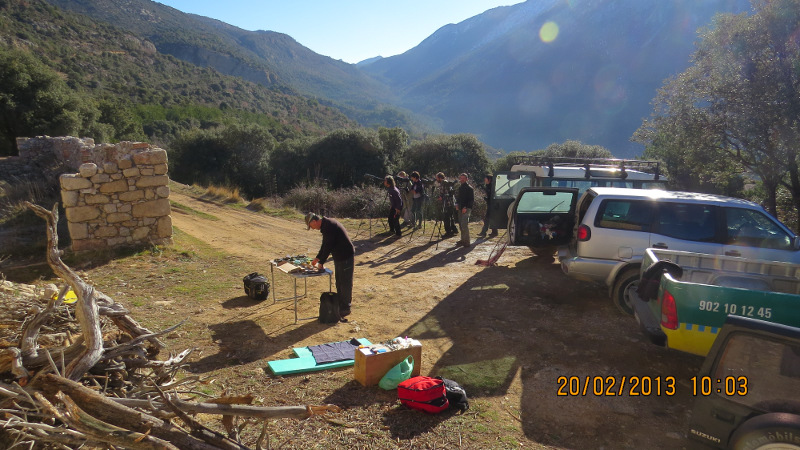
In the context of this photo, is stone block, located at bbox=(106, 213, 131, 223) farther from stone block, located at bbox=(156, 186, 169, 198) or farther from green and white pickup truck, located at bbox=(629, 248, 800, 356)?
green and white pickup truck, located at bbox=(629, 248, 800, 356)

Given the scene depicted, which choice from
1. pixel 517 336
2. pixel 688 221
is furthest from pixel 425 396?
pixel 688 221

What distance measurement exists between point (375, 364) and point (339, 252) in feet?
7.61

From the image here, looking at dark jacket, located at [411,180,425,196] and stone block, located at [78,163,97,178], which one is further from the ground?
stone block, located at [78,163,97,178]

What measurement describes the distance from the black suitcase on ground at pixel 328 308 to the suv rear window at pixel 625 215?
416cm

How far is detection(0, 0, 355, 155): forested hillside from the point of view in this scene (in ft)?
74.9

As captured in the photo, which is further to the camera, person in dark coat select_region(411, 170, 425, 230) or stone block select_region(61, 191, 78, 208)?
person in dark coat select_region(411, 170, 425, 230)

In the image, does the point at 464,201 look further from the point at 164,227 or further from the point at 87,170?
the point at 87,170

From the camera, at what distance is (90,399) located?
122 inches

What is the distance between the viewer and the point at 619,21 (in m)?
93.9

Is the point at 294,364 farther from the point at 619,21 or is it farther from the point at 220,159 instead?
the point at 619,21

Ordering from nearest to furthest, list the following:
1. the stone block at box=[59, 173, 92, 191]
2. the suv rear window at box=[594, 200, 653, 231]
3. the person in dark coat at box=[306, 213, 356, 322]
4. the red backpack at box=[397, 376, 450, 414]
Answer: the red backpack at box=[397, 376, 450, 414]
the person in dark coat at box=[306, 213, 356, 322]
the suv rear window at box=[594, 200, 653, 231]
the stone block at box=[59, 173, 92, 191]

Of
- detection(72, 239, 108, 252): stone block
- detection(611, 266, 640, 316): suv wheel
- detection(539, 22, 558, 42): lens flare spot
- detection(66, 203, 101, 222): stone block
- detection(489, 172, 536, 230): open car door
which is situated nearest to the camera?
detection(611, 266, 640, 316): suv wheel

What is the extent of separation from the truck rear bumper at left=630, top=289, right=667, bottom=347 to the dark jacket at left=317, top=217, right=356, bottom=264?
3.85 m
